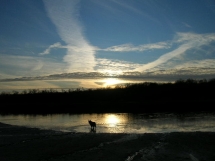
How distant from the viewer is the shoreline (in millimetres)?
13141

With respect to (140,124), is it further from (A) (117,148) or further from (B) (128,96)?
(B) (128,96)

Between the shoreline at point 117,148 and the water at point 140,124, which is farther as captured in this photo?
the water at point 140,124

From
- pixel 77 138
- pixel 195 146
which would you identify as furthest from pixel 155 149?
pixel 77 138

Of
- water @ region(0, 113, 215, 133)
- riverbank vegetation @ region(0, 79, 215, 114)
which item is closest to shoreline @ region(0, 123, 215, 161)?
water @ region(0, 113, 215, 133)

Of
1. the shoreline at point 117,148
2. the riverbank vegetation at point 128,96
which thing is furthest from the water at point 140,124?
the riverbank vegetation at point 128,96

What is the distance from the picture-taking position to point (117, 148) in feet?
49.8

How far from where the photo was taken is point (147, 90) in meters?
124

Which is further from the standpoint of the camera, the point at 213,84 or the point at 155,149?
the point at 213,84

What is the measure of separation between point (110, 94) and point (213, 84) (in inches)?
1832

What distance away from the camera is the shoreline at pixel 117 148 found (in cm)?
1314

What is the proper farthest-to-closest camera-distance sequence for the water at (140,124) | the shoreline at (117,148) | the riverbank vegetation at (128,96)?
1. the riverbank vegetation at (128,96)
2. the water at (140,124)
3. the shoreline at (117,148)

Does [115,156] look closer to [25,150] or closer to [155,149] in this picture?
[155,149]

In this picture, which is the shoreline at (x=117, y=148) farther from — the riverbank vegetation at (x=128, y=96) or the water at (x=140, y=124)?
the riverbank vegetation at (x=128, y=96)

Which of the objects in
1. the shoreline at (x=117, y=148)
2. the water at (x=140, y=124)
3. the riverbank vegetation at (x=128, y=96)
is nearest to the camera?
the shoreline at (x=117, y=148)
